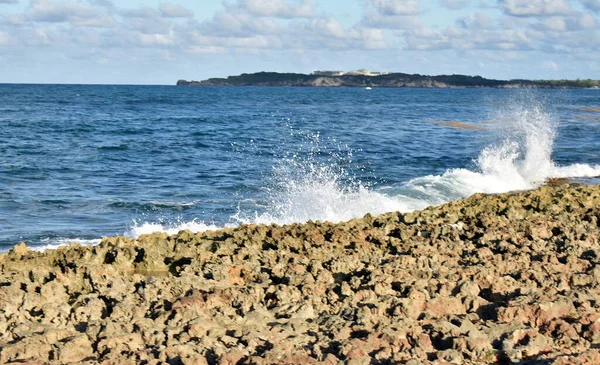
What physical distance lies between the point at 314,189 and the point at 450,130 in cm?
2367

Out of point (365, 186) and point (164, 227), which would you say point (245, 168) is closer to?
point (365, 186)

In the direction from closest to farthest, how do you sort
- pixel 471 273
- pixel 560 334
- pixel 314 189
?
pixel 560 334 → pixel 471 273 → pixel 314 189

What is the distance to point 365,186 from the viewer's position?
856 inches

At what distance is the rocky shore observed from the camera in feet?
19.2

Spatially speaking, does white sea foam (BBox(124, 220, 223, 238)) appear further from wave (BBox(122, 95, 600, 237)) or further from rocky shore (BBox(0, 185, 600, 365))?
rocky shore (BBox(0, 185, 600, 365))

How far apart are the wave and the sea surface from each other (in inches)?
2.1

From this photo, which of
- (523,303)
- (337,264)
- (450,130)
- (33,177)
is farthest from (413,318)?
(450,130)

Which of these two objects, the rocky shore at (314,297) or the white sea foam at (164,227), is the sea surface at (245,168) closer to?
the white sea foam at (164,227)

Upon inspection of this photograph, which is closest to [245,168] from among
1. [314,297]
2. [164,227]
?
[164,227]

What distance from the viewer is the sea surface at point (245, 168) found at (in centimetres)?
1612

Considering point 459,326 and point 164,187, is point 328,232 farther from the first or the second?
point 164,187

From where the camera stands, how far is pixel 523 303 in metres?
6.81

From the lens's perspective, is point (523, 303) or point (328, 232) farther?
point (328, 232)

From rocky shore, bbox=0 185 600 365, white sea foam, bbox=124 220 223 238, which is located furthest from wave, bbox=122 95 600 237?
rocky shore, bbox=0 185 600 365
